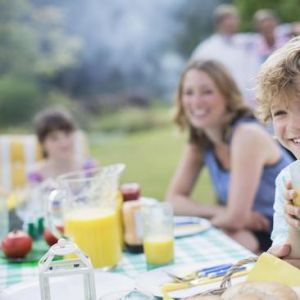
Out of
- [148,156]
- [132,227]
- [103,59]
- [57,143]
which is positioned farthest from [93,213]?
[103,59]

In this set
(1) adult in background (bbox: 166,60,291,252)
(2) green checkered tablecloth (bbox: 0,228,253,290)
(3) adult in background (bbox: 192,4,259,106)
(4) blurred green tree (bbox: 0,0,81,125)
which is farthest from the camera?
(4) blurred green tree (bbox: 0,0,81,125)

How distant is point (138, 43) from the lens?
338 inches

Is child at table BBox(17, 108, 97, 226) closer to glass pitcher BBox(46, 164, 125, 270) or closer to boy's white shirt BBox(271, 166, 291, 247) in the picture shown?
glass pitcher BBox(46, 164, 125, 270)

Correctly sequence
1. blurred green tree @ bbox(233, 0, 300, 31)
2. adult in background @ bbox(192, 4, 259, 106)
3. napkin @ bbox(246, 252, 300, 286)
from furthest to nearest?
blurred green tree @ bbox(233, 0, 300, 31), adult in background @ bbox(192, 4, 259, 106), napkin @ bbox(246, 252, 300, 286)

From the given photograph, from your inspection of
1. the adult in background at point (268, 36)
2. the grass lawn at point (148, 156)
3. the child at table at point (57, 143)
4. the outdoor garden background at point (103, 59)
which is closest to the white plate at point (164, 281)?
the child at table at point (57, 143)

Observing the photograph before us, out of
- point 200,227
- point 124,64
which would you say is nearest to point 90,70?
point 124,64

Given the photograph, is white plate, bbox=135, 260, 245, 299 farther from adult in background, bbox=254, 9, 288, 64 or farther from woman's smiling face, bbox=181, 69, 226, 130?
adult in background, bbox=254, 9, 288, 64

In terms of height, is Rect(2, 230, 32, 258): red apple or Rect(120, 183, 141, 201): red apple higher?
Rect(120, 183, 141, 201): red apple

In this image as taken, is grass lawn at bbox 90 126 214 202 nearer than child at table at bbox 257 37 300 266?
No

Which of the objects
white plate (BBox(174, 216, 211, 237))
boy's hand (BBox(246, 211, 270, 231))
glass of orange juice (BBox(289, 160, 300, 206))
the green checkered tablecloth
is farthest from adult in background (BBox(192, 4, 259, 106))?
glass of orange juice (BBox(289, 160, 300, 206))

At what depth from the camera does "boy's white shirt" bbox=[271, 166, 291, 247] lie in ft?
3.91

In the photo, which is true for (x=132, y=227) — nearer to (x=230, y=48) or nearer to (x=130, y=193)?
(x=130, y=193)

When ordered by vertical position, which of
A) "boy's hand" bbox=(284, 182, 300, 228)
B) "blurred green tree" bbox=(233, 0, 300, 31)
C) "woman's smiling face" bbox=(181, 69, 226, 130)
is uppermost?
"blurred green tree" bbox=(233, 0, 300, 31)

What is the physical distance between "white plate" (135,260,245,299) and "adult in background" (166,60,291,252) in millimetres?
726
